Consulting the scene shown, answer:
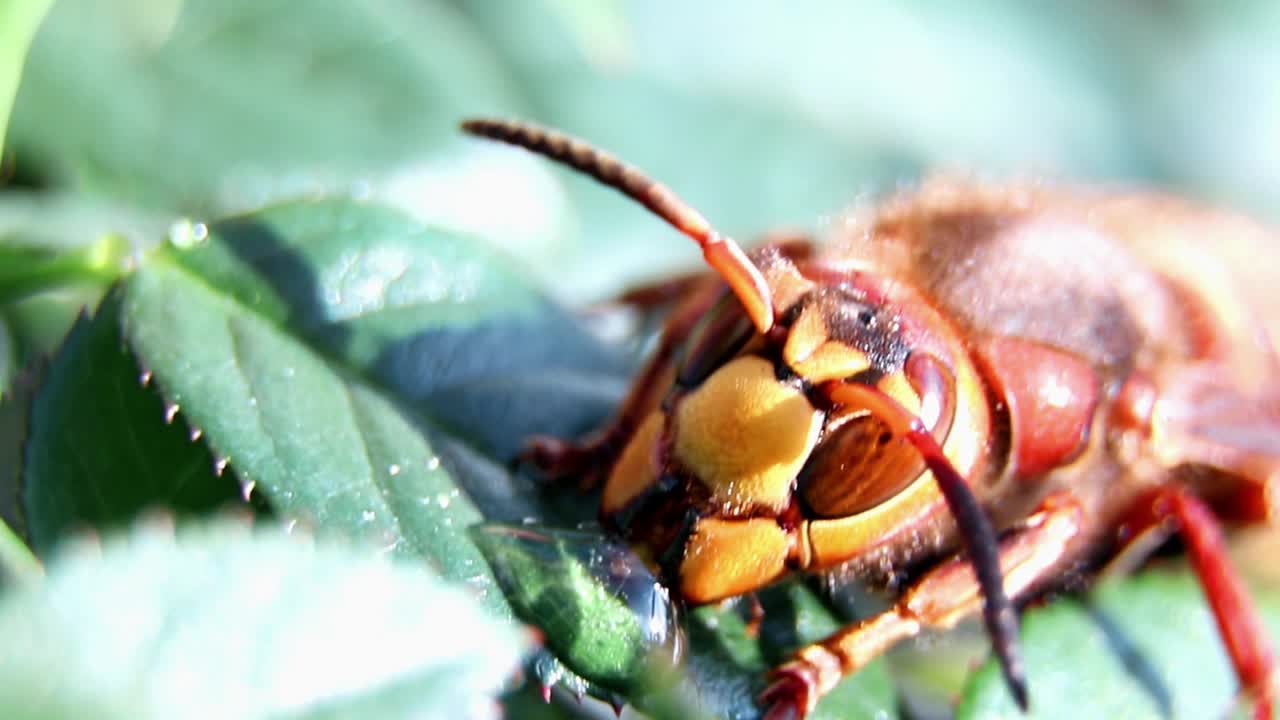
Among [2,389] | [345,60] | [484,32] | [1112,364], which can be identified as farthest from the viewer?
[484,32]

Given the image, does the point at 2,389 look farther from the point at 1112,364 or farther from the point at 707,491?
the point at 1112,364

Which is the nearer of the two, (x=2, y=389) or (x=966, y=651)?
(x=2, y=389)

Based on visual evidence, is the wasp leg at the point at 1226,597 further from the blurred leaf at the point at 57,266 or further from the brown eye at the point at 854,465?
the blurred leaf at the point at 57,266

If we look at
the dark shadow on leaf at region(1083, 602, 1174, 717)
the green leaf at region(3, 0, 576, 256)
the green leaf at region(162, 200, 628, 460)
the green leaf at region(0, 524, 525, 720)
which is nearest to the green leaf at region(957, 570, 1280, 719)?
the dark shadow on leaf at region(1083, 602, 1174, 717)

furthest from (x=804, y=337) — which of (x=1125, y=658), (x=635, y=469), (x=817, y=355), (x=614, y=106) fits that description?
(x=614, y=106)

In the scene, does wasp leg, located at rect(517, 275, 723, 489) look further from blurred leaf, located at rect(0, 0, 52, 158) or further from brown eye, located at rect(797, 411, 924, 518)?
blurred leaf, located at rect(0, 0, 52, 158)

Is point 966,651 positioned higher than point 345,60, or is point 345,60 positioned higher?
point 345,60

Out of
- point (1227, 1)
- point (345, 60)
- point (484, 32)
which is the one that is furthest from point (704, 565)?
point (1227, 1)
